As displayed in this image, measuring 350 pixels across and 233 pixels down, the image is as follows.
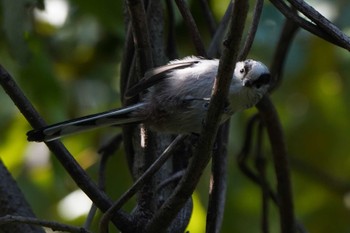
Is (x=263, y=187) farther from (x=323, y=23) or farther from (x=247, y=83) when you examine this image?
(x=323, y=23)

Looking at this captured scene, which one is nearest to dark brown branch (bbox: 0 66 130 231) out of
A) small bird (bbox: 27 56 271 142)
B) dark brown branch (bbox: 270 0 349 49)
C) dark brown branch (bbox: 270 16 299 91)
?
small bird (bbox: 27 56 271 142)

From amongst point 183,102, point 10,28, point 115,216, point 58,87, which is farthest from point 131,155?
point 58,87

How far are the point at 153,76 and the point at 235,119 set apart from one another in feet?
5.29

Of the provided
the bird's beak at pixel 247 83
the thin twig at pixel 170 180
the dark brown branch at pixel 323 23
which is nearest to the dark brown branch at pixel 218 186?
the thin twig at pixel 170 180

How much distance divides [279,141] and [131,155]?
0.57 meters

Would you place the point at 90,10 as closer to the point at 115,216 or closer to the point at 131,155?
the point at 131,155

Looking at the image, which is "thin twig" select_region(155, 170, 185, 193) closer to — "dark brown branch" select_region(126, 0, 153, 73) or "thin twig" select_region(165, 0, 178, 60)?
"dark brown branch" select_region(126, 0, 153, 73)

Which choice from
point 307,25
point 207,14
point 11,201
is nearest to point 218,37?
point 207,14

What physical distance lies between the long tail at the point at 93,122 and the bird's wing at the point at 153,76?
5 cm

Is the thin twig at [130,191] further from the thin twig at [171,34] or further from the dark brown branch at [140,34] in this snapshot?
the thin twig at [171,34]

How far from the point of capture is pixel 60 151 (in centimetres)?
203

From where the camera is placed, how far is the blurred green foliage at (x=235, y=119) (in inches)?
145

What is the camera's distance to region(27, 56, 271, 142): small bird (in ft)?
7.46

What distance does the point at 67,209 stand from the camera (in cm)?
371
